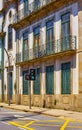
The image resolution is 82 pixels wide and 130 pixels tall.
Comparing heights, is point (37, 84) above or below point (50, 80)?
below

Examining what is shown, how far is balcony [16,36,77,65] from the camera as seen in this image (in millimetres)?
29078

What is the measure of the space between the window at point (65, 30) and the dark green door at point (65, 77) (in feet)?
4.54

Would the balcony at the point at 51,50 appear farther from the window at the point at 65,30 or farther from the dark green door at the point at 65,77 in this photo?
the dark green door at the point at 65,77

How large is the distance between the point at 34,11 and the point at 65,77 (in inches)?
323

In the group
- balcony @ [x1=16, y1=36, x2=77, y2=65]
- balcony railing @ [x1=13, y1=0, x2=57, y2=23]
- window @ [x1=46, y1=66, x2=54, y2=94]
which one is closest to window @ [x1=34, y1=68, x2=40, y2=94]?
balcony @ [x1=16, y1=36, x2=77, y2=65]

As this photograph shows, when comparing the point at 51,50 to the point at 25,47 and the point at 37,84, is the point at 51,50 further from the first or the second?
the point at 25,47

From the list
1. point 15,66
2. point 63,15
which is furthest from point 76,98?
point 15,66

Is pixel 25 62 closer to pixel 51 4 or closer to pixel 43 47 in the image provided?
pixel 43 47

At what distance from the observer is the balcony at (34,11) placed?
32.0 m

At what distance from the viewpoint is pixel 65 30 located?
101 ft

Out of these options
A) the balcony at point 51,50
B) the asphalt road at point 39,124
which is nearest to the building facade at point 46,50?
the balcony at point 51,50

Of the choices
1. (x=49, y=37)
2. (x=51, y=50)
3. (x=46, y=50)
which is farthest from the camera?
(x=49, y=37)

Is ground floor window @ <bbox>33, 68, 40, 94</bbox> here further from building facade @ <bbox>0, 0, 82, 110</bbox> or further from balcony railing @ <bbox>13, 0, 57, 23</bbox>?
balcony railing @ <bbox>13, 0, 57, 23</bbox>

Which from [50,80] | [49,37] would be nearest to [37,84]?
[50,80]
